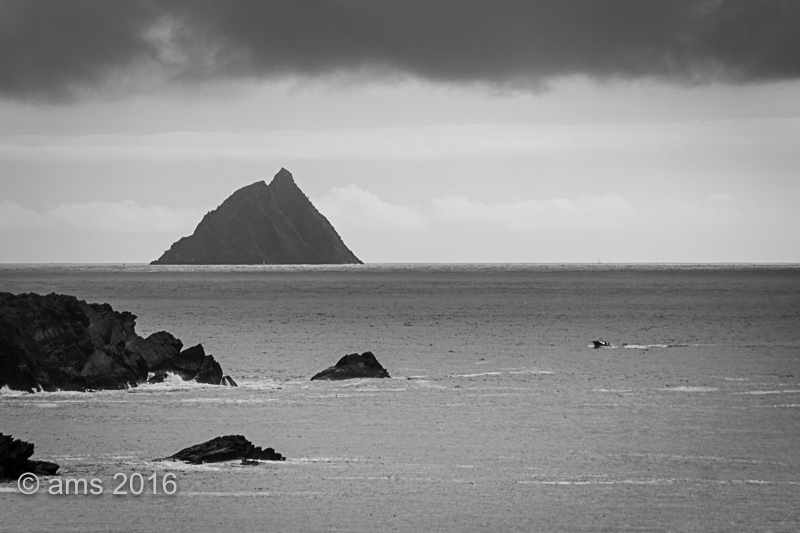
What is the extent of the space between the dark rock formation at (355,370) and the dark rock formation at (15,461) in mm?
18622

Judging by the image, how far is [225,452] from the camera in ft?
75.6

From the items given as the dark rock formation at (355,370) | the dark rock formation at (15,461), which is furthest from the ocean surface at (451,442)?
the dark rock formation at (355,370)

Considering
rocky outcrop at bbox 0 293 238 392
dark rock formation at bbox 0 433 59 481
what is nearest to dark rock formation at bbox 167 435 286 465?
dark rock formation at bbox 0 433 59 481

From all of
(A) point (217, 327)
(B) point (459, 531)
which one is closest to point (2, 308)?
(B) point (459, 531)

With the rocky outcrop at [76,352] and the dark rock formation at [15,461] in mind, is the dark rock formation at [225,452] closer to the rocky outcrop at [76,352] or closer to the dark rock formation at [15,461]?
the dark rock formation at [15,461]

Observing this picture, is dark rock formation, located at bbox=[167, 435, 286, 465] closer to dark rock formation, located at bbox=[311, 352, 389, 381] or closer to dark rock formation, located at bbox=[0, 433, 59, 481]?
dark rock formation, located at bbox=[0, 433, 59, 481]

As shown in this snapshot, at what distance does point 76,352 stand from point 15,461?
17031 millimetres

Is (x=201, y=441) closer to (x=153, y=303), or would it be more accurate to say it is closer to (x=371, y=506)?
(x=371, y=506)

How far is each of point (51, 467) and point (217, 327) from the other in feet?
167

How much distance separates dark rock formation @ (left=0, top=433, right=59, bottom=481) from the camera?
20.5 m

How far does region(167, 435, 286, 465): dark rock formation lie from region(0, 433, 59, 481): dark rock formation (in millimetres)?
3229

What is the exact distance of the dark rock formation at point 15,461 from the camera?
67.2 feet

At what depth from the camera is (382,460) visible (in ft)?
78.2

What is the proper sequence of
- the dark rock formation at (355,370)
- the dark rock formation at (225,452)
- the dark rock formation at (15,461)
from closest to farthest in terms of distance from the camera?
the dark rock formation at (15,461)
the dark rock formation at (225,452)
the dark rock formation at (355,370)
